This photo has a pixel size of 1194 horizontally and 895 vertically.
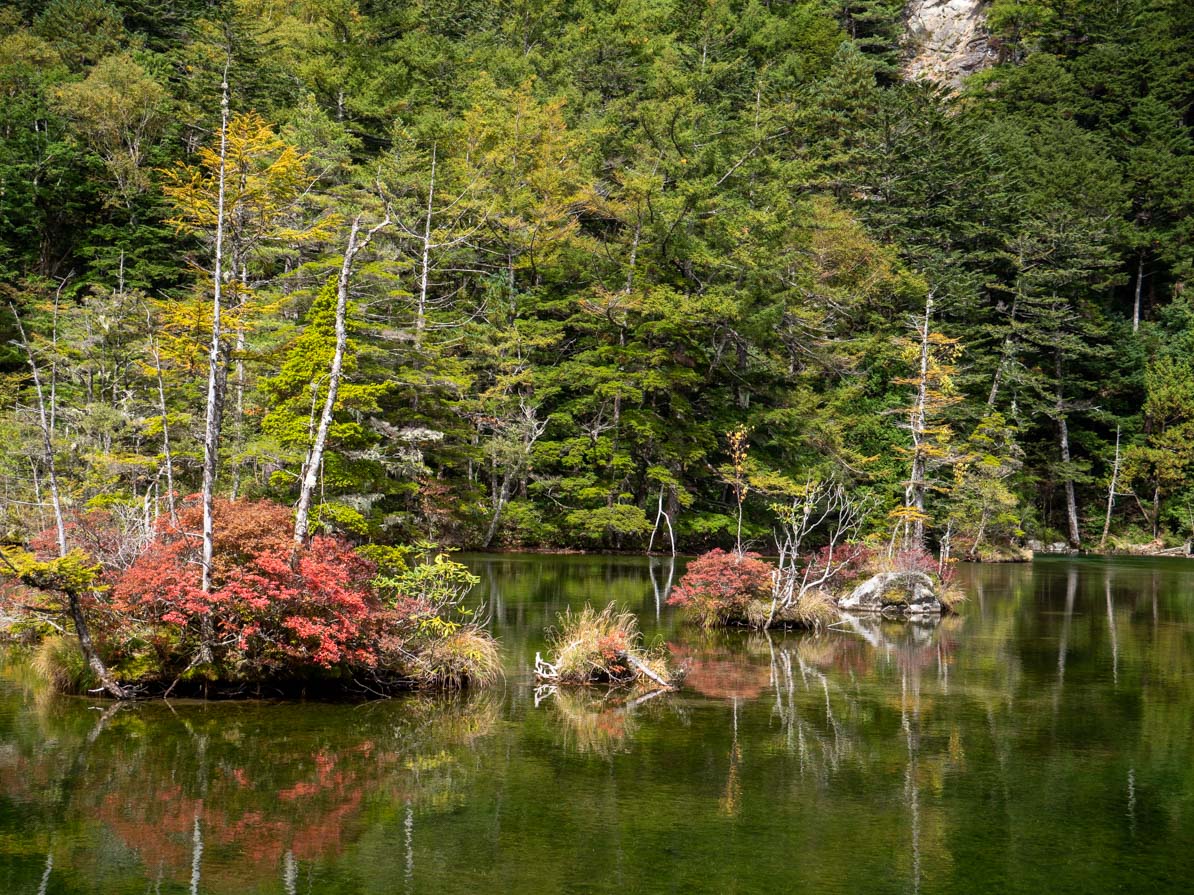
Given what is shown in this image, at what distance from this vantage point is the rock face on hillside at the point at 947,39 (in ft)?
248

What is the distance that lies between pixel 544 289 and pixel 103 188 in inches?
874

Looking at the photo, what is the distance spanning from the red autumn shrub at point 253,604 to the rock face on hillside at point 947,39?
7591 cm

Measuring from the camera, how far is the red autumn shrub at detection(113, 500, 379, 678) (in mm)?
12352

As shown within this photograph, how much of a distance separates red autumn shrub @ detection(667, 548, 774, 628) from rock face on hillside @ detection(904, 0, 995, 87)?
66.8 metres

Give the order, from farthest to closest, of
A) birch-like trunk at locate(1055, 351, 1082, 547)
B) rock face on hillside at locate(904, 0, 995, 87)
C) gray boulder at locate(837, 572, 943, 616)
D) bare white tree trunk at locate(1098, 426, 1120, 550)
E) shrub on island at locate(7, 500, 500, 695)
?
rock face on hillside at locate(904, 0, 995, 87)
birch-like trunk at locate(1055, 351, 1082, 547)
bare white tree trunk at locate(1098, 426, 1120, 550)
gray boulder at locate(837, 572, 943, 616)
shrub on island at locate(7, 500, 500, 695)

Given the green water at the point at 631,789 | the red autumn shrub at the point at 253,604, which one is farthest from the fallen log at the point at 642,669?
the red autumn shrub at the point at 253,604

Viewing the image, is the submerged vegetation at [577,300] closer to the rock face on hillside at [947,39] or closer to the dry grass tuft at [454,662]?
the dry grass tuft at [454,662]

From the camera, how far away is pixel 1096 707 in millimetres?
13984

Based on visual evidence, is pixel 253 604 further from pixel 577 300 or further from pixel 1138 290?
pixel 1138 290

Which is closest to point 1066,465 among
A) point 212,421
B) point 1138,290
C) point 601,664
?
point 1138,290

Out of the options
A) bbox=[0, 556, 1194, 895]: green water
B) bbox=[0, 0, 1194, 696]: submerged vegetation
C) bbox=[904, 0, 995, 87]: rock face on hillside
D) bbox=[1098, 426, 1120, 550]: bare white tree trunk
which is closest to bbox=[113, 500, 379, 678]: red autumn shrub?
bbox=[0, 0, 1194, 696]: submerged vegetation

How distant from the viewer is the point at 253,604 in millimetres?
12062

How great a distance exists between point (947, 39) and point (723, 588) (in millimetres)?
72951

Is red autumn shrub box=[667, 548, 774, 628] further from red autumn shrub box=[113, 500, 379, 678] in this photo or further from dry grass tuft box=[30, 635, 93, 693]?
dry grass tuft box=[30, 635, 93, 693]
